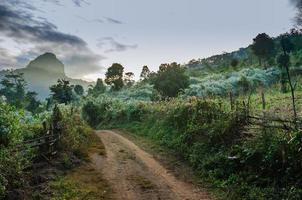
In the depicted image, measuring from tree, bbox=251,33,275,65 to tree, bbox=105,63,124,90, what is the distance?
98.9 feet

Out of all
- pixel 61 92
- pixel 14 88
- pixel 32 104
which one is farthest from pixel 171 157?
pixel 14 88

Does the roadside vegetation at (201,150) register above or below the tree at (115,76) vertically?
below

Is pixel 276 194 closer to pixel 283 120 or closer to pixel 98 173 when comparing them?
pixel 283 120

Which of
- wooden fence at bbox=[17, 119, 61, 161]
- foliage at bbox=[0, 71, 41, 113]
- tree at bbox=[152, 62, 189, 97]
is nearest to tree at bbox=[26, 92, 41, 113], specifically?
foliage at bbox=[0, 71, 41, 113]

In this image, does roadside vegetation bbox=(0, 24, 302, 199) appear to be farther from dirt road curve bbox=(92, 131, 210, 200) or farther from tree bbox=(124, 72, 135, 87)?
tree bbox=(124, 72, 135, 87)

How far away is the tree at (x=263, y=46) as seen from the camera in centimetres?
7625

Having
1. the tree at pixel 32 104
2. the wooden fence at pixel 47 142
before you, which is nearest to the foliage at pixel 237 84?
the wooden fence at pixel 47 142

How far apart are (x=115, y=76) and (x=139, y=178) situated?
73.3 metres

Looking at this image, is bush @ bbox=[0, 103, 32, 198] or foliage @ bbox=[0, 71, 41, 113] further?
foliage @ bbox=[0, 71, 41, 113]

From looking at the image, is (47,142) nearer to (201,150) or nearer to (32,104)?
(201,150)

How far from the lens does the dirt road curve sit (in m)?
14.9

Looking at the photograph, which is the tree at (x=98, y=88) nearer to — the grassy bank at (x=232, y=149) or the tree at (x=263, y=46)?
the tree at (x=263, y=46)

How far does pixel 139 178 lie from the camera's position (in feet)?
57.6

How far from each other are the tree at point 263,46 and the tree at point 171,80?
2518 centimetres
